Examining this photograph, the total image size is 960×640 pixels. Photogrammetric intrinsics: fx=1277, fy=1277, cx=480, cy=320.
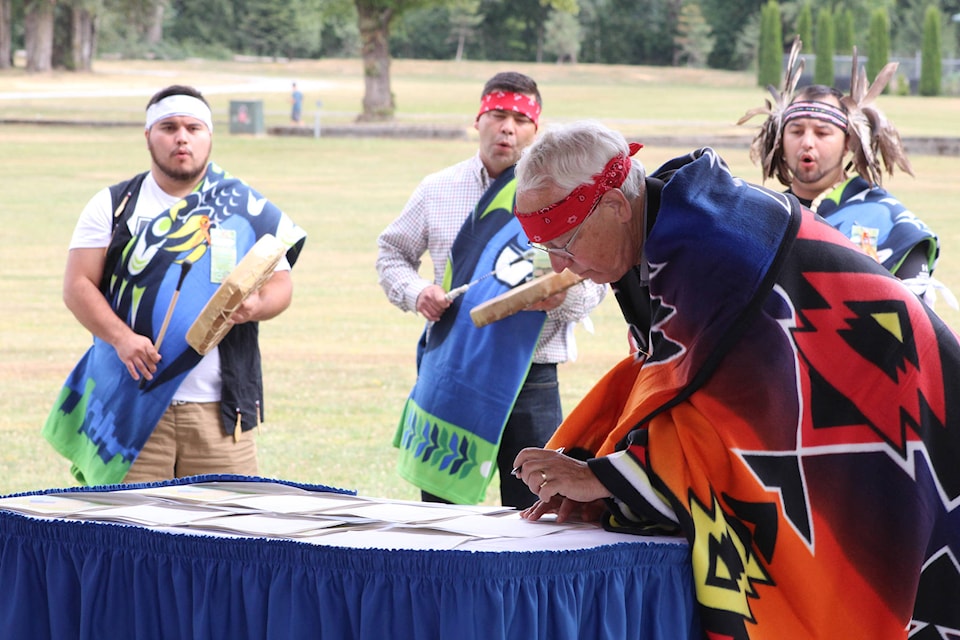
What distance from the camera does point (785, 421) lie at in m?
2.50

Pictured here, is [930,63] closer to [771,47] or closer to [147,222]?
[771,47]

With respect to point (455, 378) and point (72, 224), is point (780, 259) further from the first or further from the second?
point (72, 224)

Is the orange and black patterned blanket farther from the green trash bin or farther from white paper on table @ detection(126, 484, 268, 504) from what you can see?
the green trash bin

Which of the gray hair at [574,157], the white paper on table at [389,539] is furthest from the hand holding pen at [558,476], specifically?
the gray hair at [574,157]

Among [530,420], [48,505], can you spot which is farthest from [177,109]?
[48,505]

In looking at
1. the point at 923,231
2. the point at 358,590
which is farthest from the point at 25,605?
the point at 923,231

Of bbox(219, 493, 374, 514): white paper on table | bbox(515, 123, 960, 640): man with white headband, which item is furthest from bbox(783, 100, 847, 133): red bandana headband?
bbox(219, 493, 374, 514): white paper on table

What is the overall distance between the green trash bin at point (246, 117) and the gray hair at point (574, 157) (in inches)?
1082

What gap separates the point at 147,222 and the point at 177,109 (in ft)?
1.36

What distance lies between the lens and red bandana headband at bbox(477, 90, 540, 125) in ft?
15.4

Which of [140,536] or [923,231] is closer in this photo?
[140,536]

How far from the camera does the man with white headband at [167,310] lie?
436 cm

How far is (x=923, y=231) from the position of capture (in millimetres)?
4297

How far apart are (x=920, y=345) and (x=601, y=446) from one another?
73 cm
